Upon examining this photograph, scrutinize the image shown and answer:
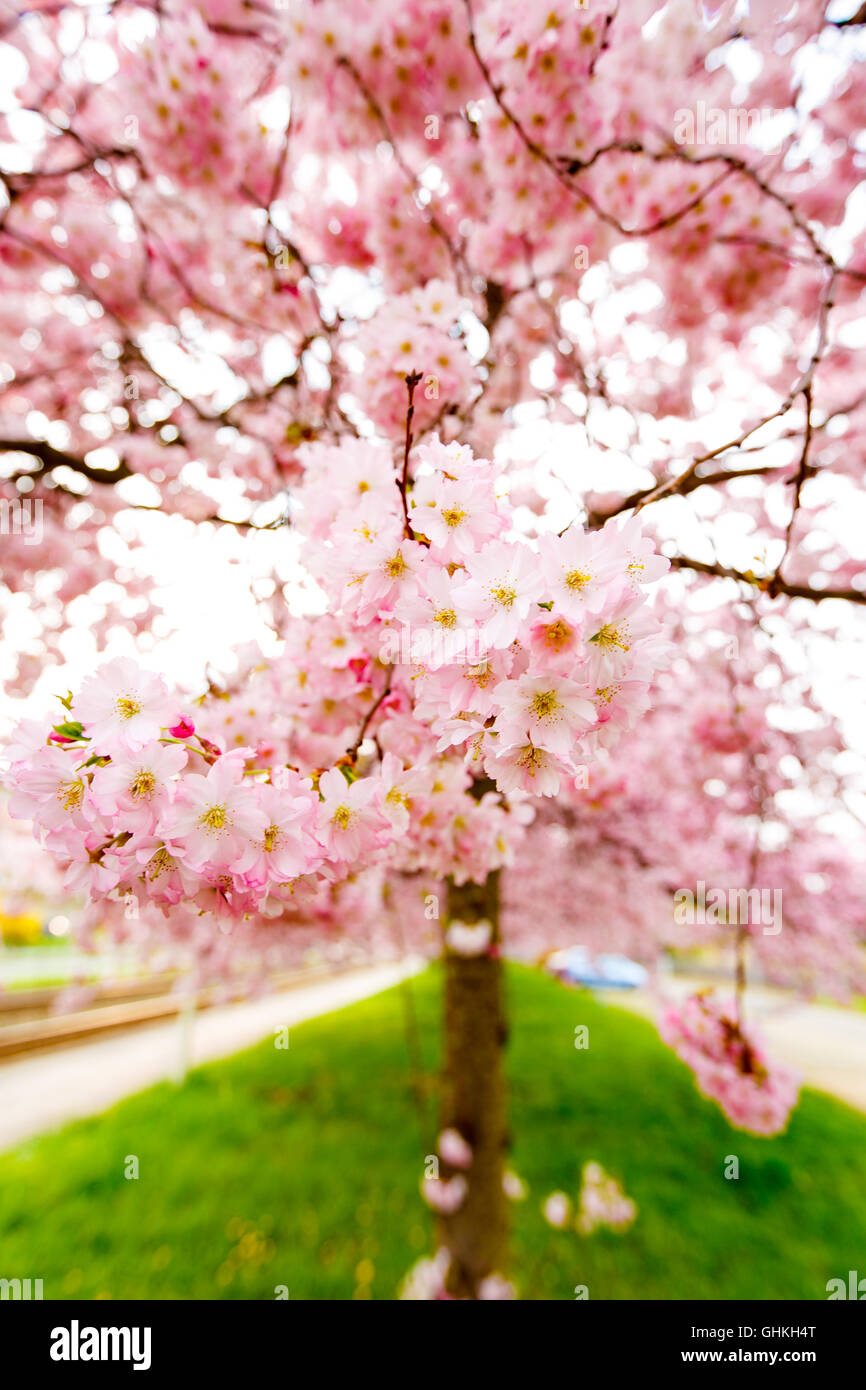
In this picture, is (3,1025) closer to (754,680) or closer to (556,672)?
(754,680)

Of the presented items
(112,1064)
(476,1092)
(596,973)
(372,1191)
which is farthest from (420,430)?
(596,973)

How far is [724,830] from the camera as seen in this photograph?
5695 mm

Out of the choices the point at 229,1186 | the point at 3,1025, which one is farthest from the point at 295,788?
the point at 3,1025

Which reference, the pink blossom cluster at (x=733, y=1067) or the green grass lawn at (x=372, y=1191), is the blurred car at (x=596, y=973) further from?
the pink blossom cluster at (x=733, y=1067)

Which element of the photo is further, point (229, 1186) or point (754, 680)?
point (229, 1186)

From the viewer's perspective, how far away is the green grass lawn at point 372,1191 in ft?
14.2

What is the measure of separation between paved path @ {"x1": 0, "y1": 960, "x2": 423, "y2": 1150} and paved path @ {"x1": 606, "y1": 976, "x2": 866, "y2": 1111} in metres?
6.78

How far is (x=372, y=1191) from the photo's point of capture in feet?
17.6

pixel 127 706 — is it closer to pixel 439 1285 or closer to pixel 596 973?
pixel 439 1285

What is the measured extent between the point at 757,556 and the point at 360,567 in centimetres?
80

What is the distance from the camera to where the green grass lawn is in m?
4.32

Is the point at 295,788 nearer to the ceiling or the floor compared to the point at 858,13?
nearer to the floor

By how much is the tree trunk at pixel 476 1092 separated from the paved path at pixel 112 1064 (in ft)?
1.50

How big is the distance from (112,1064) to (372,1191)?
6079 mm
